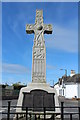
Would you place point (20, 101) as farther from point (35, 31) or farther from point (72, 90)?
point (72, 90)

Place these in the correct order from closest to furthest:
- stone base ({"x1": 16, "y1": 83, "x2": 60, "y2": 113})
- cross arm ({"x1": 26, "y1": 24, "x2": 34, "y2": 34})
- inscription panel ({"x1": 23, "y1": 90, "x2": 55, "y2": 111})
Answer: inscription panel ({"x1": 23, "y1": 90, "x2": 55, "y2": 111}) < stone base ({"x1": 16, "y1": 83, "x2": 60, "y2": 113}) < cross arm ({"x1": 26, "y1": 24, "x2": 34, "y2": 34})

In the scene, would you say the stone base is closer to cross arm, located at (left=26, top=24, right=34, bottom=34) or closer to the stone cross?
the stone cross

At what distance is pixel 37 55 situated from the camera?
8.61 m

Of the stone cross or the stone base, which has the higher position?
the stone cross

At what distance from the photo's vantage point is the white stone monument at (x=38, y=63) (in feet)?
25.4

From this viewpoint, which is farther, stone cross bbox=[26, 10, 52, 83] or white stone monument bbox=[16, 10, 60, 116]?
stone cross bbox=[26, 10, 52, 83]

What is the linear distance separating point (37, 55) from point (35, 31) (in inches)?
52.8

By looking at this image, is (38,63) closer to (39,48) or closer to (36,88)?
(39,48)

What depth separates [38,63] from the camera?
27.9ft

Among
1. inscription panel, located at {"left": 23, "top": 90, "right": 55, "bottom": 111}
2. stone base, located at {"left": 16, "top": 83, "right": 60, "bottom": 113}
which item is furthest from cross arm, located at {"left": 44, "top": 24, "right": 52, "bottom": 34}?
inscription panel, located at {"left": 23, "top": 90, "right": 55, "bottom": 111}

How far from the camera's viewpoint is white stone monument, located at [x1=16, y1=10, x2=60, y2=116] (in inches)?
305

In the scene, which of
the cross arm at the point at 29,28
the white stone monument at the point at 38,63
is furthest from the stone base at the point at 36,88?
the cross arm at the point at 29,28

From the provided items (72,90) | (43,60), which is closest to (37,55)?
(43,60)

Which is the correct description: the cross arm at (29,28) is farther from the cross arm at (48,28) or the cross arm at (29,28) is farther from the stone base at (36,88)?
the stone base at (36,88)
